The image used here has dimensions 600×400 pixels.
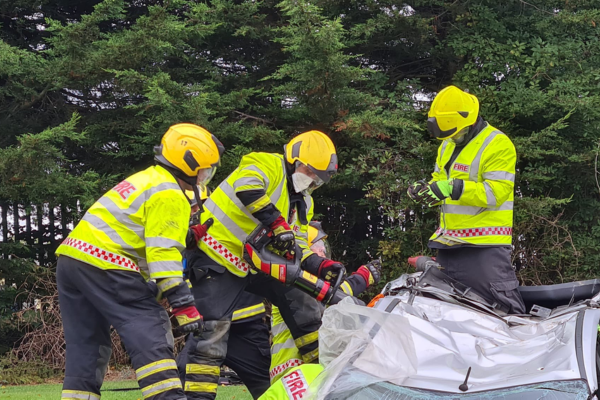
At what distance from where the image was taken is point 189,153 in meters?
3.84

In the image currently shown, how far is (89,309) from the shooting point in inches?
144

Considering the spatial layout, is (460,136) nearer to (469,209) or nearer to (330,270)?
(469,209)

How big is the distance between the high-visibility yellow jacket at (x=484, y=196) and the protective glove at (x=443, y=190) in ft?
0.16

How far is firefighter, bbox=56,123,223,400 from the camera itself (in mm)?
3453

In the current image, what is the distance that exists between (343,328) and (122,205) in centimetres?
146

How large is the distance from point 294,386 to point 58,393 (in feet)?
15.7

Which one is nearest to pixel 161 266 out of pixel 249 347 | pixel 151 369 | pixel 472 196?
pixel 151 369

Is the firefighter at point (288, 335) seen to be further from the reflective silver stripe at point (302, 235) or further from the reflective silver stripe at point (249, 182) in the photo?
the reflective silver stripe at point (249, 182)

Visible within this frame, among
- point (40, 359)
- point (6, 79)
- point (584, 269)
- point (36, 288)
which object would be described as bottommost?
point (40, 359)

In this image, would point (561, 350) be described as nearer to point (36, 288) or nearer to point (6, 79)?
point (36, 288)

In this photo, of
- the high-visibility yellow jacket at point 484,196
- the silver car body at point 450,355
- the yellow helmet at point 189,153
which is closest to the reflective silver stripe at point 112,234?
the yellow helmet at point 189,153

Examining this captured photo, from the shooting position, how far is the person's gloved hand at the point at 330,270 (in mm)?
4582

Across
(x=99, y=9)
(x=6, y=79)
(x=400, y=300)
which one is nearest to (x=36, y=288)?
(x=6, y=79)

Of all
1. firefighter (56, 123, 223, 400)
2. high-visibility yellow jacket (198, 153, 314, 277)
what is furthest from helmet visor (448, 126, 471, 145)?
firefighter (56, 123, 223, 400)
